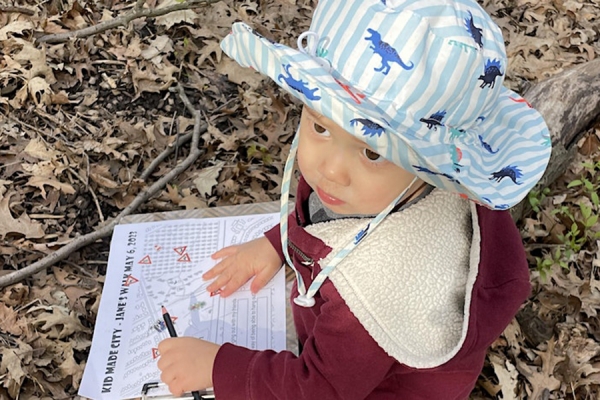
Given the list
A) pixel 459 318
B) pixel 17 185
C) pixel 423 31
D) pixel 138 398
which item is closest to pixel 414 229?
pixel 459 318

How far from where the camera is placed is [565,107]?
2.77 m

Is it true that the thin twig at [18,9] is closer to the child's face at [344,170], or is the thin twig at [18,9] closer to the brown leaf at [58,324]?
the brown leaf at [58,324]

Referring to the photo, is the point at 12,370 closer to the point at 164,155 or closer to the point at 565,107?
the point at 164,155

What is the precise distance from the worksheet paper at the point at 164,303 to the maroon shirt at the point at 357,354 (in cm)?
37

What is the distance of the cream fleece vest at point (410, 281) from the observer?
1392 mm

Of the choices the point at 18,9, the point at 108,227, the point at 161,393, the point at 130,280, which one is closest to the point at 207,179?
the point at 108,227

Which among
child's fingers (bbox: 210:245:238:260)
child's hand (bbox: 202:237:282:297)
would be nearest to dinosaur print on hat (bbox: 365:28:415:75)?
child's hand (bbox: 202:237:282:297)

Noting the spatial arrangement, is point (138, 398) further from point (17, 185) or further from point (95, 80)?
point (95, 80)

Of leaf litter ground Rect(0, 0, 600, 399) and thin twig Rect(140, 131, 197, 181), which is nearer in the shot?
leaf litter ground Rect(0, 0, 600, 399)

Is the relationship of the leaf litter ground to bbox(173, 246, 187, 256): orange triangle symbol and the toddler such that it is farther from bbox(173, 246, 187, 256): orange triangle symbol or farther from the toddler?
the toddler

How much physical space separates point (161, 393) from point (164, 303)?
380 mm

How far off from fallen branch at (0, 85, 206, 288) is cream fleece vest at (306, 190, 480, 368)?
1.43 m

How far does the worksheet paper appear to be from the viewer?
77.6 inches

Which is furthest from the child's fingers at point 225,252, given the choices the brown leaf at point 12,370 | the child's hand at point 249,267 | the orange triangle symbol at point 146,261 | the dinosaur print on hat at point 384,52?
the dinosaur print on hat at point 384,52
